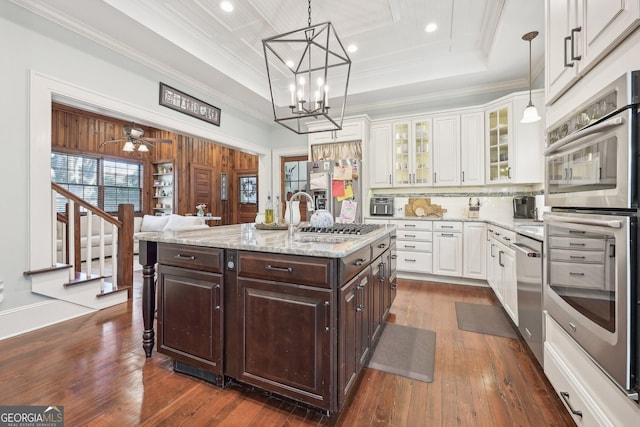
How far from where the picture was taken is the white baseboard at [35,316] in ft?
7.66

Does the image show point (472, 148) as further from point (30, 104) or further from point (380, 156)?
point (30, 104)

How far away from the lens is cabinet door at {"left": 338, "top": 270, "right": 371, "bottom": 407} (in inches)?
54.4

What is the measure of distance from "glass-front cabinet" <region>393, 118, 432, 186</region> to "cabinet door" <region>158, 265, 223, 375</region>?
11.5 ft

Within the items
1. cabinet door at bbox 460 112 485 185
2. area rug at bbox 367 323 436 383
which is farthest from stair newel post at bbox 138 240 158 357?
cabinet door at bbox 460 112 485 185

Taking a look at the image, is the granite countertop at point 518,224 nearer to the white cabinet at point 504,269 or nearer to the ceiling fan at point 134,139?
the white cabinet at point 504,269

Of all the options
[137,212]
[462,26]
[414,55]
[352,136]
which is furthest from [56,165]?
[462,26]

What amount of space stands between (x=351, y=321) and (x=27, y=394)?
1.94m

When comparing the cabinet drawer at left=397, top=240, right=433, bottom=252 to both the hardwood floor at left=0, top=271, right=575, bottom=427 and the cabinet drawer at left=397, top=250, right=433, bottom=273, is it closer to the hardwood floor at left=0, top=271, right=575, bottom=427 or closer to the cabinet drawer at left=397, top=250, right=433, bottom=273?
the cabinet drawer at left=397, top=250, right=433, bottom=273

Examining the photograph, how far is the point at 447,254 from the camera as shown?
3855mm

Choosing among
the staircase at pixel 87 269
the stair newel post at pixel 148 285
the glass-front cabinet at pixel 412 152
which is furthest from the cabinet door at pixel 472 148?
the staircase at pixel 87 269

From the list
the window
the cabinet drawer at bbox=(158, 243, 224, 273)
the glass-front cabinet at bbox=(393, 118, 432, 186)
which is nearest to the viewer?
the cabinet drawer at bbox=(158, 243, 224, 273)

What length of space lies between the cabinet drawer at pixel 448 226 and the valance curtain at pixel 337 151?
156 centimetres

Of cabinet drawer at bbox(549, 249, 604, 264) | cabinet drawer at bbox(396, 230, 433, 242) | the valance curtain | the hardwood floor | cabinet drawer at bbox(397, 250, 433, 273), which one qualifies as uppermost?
the valance curtain

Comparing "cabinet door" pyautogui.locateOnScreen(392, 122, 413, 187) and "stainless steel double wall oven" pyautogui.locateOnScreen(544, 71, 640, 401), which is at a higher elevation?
"cabinet door" pyautogui.locateOnScreen(392, 122, 413, 187)
